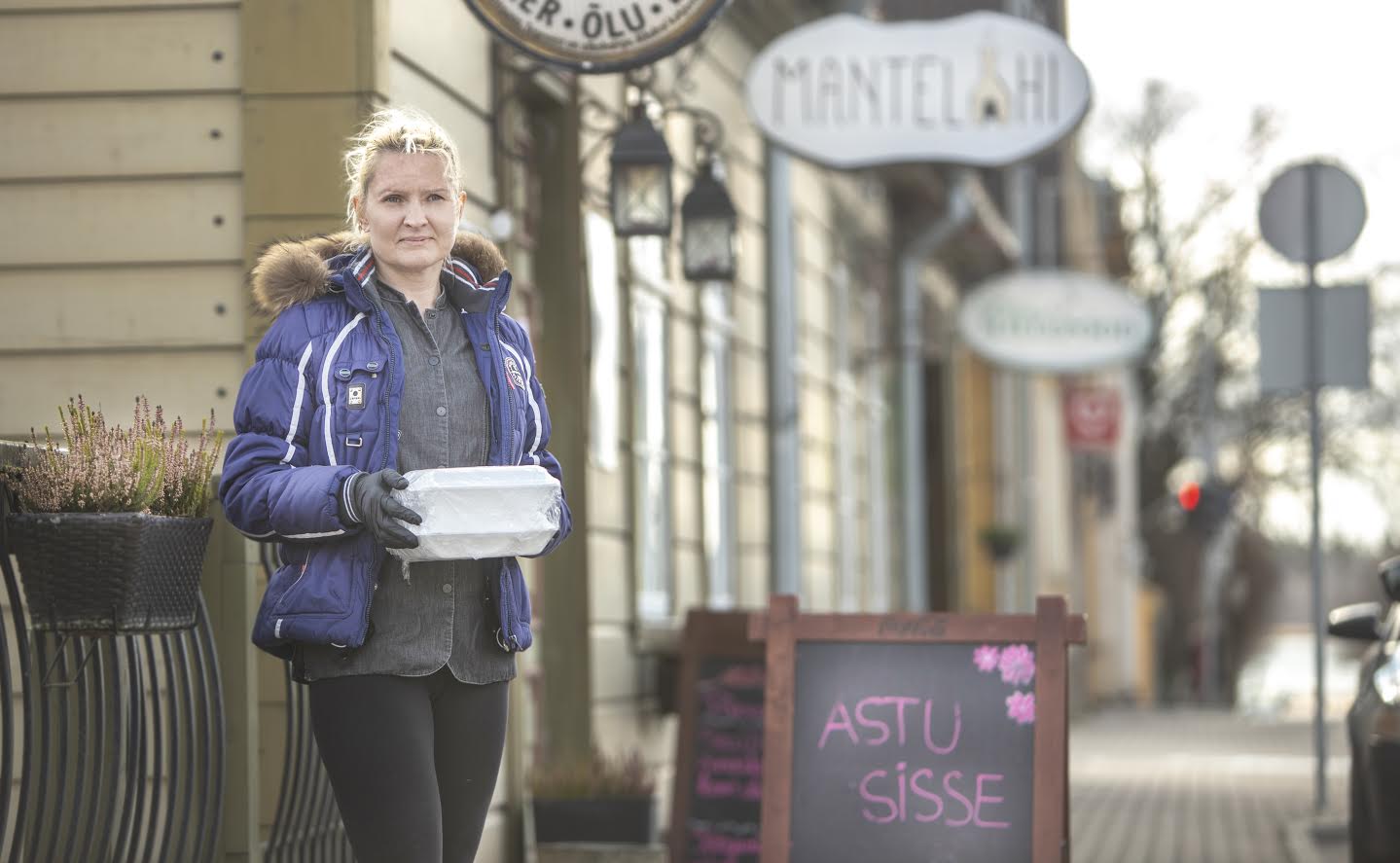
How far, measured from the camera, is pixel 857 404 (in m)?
17.2

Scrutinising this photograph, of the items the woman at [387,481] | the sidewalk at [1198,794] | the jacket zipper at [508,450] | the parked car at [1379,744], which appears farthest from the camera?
the sidewalk at [1198,794]

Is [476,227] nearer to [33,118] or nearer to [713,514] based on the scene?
[33,118]

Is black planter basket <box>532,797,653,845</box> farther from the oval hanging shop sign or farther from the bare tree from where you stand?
the bare tree

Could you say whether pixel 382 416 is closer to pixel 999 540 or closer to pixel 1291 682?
pixel 999 540

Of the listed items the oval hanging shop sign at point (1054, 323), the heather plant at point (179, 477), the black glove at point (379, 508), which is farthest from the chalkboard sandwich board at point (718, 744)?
the oval hanging shop sign at point (1054, 323)

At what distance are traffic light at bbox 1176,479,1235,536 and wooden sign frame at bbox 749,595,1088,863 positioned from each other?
76.5ft

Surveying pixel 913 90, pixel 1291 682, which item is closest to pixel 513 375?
pixel 913 90

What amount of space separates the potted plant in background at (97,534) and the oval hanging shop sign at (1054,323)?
12.8 m

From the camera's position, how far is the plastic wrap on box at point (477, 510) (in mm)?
4027

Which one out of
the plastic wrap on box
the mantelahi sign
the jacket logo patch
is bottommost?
the plastic wrap on box

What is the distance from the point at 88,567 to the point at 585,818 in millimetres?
3679

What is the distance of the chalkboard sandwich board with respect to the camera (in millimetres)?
7949

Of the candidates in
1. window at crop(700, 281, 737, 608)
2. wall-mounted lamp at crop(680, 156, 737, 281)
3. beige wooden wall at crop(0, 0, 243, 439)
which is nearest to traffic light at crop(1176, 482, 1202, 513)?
window at crop(700, 281, 737, 608)

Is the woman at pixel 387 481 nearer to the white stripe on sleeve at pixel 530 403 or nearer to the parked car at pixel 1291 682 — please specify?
the white stripe on sleeve at pixel 530 403
